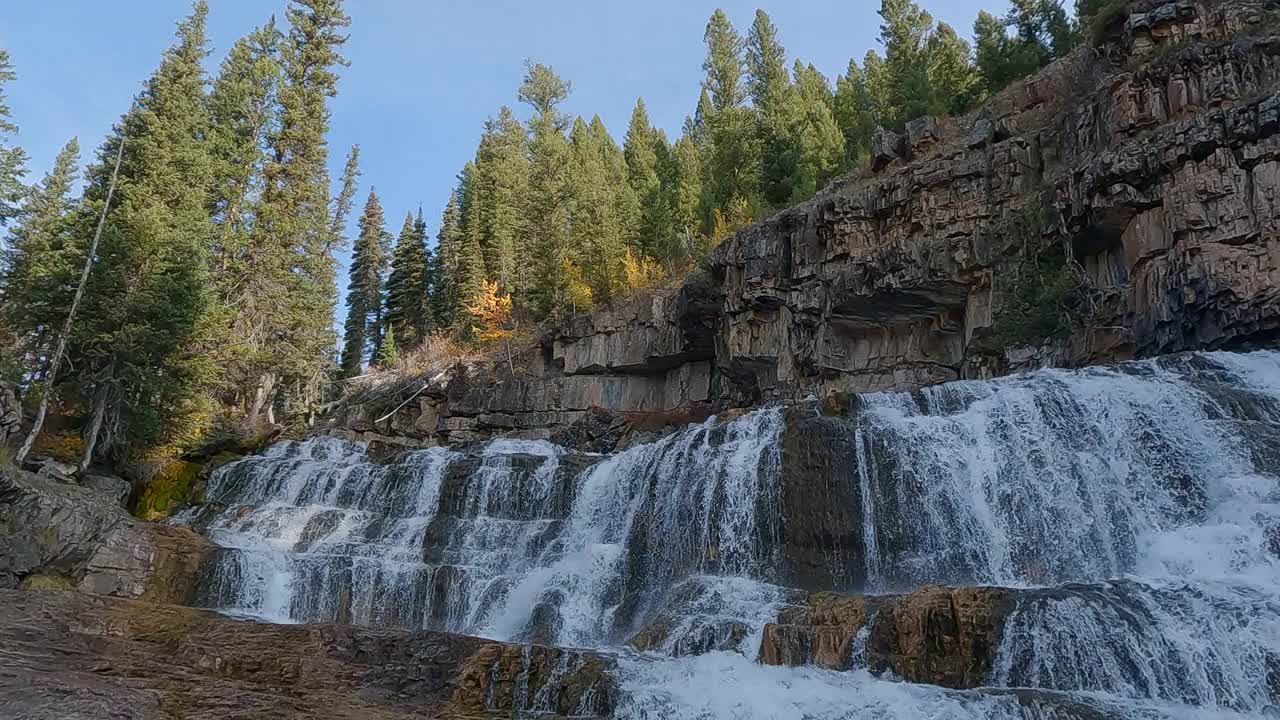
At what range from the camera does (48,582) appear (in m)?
16.5

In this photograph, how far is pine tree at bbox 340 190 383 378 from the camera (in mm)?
58000

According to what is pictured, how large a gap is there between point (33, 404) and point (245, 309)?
8.18 meters

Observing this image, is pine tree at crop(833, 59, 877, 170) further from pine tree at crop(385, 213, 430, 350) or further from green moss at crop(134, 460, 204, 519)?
green moss at crop(134, 460, 204, 519)

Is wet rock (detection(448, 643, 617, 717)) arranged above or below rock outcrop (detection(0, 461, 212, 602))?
below

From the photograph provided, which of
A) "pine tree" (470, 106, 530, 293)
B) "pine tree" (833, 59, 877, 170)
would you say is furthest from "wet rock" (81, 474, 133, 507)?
"pine tree" (833, 59, 877, 170)

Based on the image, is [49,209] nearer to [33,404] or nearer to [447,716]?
[33,404]

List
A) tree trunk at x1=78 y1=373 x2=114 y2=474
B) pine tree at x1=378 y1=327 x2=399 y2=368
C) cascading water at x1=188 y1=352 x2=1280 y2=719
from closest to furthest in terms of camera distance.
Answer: cascading water at x1=188 y1=352 x2=1280 y2=719, tree trunk at x1=78 y1=373 x2=114 y2=474, pine tree at x1=378 y1=327 x2=399 y2=368

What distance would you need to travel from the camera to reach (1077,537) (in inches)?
568

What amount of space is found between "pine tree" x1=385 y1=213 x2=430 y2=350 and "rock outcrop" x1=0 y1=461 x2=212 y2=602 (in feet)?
107

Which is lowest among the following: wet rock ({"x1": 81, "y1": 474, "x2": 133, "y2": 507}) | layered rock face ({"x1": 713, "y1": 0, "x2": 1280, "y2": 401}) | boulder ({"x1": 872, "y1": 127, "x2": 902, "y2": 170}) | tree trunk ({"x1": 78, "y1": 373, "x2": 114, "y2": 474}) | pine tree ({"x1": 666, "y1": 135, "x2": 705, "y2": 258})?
wet rock ({"x1": 81, "y1": 474, "x2": 133, "y2": 507})

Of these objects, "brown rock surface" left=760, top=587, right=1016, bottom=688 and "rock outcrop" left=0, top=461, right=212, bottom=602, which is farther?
"rock outcrop" left=0, top=461, right=212, bottom=602

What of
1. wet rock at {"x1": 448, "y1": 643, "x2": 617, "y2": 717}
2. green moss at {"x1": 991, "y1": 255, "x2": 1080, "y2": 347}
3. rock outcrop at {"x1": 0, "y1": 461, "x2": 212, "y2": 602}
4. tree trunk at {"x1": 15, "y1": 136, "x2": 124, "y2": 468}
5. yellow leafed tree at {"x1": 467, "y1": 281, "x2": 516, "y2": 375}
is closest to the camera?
wet rock at {"x1": 448, "y1": 643, "x2": 617, "y2": 717}

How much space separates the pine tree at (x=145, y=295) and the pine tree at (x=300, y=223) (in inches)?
202

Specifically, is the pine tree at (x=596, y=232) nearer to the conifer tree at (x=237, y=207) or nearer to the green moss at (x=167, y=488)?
the conifer tree at (x=237, y=207)
